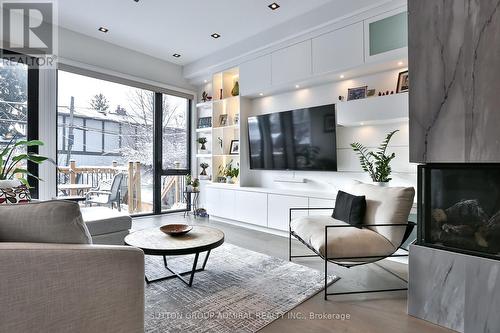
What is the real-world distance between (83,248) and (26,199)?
1.90 m

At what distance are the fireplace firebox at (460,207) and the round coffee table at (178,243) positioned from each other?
4.83 ft

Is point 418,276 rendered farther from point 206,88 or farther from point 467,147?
point 206,88

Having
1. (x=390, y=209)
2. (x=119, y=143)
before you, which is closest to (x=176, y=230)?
(x=390, y=209)

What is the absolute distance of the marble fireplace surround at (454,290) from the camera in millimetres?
1567

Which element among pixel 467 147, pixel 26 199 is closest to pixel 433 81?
pixel 467 147

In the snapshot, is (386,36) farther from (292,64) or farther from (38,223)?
(38,223)

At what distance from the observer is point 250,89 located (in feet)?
14.5

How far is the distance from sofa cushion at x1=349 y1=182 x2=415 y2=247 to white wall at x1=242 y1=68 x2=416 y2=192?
2.90 feet

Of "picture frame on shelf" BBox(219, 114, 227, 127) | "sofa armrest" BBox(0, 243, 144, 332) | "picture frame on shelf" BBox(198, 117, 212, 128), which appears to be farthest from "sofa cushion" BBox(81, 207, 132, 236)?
"picture frame on shelf" BBox(198, 117, 212, 128)

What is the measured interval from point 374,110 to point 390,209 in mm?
1294

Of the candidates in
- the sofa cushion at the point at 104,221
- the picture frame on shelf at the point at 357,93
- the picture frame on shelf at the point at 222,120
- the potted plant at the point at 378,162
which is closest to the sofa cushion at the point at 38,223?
the sofa cushion at the point at 104,221

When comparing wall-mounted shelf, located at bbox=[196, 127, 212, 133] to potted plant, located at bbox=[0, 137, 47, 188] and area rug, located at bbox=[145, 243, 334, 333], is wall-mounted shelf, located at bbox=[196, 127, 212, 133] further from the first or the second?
area rug, located at bbox=[145, 243, 334, 333]

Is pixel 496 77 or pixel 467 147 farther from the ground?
pixel 496 77

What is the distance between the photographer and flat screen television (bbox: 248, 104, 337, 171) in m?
3.64
